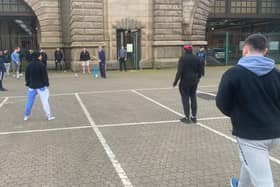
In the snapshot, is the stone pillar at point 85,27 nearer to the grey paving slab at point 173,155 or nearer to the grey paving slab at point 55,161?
the grey paving slab at point 173,155

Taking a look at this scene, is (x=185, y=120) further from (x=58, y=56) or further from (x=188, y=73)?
(x=58, y=56)

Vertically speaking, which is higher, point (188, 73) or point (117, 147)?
point (188, 73)

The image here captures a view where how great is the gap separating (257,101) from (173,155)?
2.82m

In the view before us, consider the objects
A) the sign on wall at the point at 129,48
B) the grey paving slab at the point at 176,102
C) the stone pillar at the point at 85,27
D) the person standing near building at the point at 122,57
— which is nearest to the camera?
the grey paving slab at the point at 176,102

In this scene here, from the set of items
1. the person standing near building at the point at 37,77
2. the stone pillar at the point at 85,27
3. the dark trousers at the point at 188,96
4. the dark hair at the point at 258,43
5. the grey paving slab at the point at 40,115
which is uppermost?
the stone pillar at the point at 85,27

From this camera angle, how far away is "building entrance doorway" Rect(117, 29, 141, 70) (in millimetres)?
25312

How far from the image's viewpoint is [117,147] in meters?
6.14

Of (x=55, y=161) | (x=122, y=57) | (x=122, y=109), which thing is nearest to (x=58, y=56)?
(x=122, y=57)

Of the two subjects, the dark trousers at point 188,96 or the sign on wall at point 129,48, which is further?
the sign on wall at point 129,48

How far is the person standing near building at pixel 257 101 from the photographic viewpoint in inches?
117

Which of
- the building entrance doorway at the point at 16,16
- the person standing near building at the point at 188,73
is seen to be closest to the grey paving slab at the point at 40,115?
the person standing near building at the point at 188,73

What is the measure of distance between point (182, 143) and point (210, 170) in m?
1.44

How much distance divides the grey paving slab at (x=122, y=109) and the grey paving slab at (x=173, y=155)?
93cm

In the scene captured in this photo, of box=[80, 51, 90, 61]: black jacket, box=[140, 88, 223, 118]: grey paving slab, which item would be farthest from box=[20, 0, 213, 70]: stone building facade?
box=[140, 88, 223, 118]: grey paving slab
